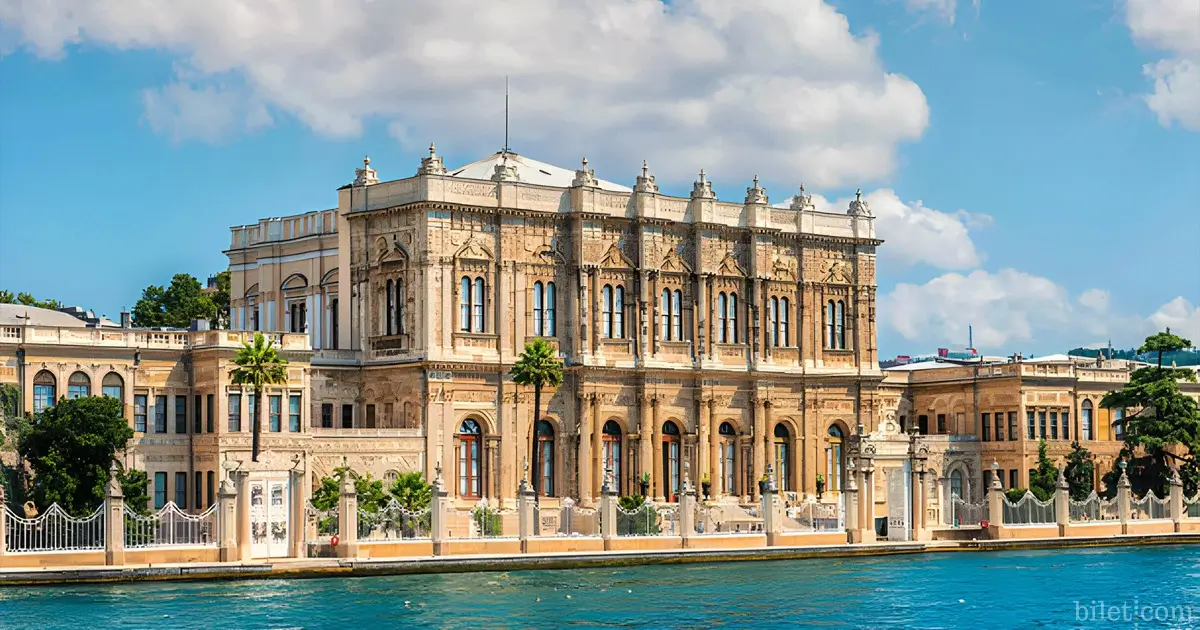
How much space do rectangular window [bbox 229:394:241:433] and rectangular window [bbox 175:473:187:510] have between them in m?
2.28

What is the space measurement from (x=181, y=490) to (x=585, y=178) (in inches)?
792

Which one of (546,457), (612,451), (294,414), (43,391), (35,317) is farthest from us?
(612,451)

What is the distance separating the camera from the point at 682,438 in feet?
271

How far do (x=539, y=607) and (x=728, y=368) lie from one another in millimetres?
32126

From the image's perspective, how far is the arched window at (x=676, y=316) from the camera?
82.1 metres

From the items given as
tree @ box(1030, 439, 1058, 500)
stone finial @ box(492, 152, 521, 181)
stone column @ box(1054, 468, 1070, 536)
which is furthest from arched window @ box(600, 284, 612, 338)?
tree @ box(1030, 439, 1058, 500)

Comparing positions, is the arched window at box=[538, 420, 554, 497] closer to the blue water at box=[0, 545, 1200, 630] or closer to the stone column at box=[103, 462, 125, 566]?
the blue water at box=[0, 545, 1200, 630]

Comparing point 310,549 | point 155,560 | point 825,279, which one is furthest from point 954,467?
point 155,560

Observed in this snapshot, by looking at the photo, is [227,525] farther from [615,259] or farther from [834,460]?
[834,460]

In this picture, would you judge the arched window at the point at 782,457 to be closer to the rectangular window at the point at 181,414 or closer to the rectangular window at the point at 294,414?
the rectangular window at the point at 294,414

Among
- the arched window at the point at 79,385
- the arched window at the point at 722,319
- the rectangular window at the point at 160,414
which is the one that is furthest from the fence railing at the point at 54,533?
the arched window at the point at 722,319

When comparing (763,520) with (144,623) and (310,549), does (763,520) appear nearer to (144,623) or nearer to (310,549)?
(310,549)

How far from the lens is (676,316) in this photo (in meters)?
82.2

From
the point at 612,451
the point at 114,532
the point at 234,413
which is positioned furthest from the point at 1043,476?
the point at 114,532
